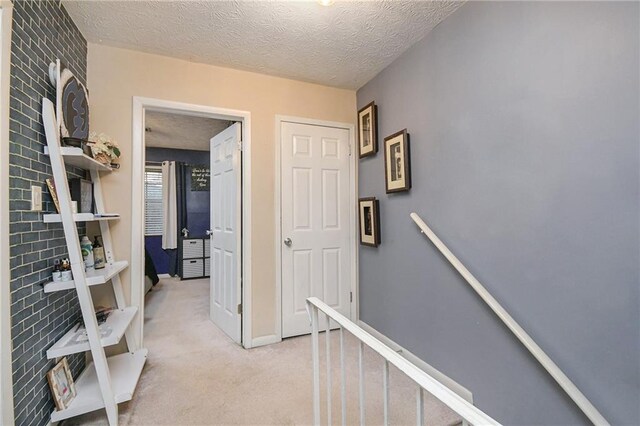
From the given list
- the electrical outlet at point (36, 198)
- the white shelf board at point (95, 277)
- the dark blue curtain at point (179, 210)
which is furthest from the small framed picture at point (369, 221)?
the dark blue curtain at point (179, 210)

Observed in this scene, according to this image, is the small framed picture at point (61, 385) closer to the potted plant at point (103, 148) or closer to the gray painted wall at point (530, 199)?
the potted plant at point (103, 148)

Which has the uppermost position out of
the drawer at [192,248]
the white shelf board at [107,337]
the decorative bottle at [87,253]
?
the decorative bottle at [87,253]

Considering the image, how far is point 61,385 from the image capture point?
1523mm

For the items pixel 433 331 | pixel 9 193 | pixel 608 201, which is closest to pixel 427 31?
pixel 608 201

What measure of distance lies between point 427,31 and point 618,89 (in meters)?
1.27

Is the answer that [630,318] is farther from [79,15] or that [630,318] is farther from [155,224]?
[155,224]

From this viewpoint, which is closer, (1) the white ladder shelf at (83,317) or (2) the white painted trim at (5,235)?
(2) the white painted trim at (5,235)

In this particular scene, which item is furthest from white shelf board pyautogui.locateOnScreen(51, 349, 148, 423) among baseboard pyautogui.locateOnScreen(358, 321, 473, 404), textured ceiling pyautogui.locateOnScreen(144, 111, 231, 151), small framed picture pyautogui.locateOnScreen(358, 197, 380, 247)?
textured ceiling pyautogui.locateOnScreen(144, 111, 231, 151)

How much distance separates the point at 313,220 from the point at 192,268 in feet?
11.0

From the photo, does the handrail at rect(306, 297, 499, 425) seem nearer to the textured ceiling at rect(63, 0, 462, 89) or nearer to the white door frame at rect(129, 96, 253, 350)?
the white door frame at rect(129, 96, 253, 350)

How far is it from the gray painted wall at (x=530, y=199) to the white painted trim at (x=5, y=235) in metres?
2.19

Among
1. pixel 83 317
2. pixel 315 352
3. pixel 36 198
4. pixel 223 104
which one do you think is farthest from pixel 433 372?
pixel 223 104

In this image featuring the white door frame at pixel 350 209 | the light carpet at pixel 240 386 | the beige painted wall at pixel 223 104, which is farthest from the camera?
the white door frame at pixel 350 209

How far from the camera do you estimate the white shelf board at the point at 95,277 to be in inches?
57.0
